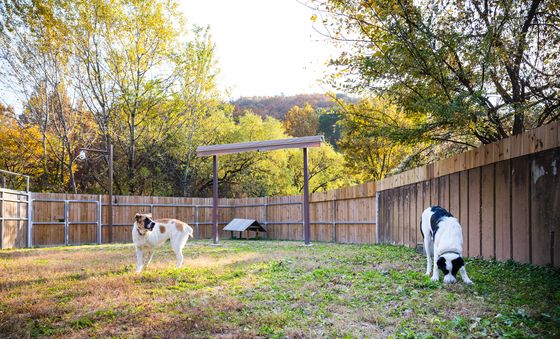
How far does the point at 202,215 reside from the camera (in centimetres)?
2483

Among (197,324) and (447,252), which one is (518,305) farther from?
(197,324)

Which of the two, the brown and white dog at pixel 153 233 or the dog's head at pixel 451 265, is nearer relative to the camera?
the dog's head at pixel 451 265

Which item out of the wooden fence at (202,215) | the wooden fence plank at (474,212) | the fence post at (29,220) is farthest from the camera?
the fence post at (29,220)

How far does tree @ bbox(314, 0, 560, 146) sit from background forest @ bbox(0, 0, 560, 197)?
28 mm

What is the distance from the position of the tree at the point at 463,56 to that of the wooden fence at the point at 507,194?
2.45ft

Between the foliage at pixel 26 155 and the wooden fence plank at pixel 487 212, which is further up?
the foliage at pixel 26 155

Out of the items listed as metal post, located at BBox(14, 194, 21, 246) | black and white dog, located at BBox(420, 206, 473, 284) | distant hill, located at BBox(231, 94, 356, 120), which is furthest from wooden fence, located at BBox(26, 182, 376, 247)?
distant hill, located at BBox(231, 94, 356, 120)

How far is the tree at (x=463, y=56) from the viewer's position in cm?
782

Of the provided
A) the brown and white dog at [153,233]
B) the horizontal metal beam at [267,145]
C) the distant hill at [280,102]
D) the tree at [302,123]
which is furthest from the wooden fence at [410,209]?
the distant hill at [280,102]

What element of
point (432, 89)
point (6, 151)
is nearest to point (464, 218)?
point (432, 89)

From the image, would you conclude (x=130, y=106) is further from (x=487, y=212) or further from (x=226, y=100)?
(x=487, y=212)

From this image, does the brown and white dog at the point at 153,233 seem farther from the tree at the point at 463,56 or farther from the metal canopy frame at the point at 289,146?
the metal canopy frame at the point at 289,146

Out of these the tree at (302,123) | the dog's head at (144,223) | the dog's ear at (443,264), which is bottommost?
the dog's ear at (443,264)

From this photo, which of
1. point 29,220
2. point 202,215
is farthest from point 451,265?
point 202,215
